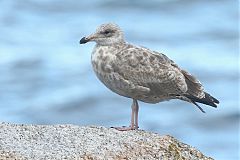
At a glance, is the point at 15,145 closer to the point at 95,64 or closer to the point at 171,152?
the point at 171,152

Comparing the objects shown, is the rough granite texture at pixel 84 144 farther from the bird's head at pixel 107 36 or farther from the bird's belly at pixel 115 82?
the bird's head at pixel 107 36

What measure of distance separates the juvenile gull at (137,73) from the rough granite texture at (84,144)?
1201 millimetres

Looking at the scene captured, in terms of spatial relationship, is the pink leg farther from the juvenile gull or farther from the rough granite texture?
the rough granite texture

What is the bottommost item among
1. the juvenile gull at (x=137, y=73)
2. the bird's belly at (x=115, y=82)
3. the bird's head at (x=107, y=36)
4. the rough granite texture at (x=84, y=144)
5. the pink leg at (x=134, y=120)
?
the rough granite texture at (x=84, y=144)

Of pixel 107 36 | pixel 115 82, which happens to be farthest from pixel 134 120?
pixel 107 36

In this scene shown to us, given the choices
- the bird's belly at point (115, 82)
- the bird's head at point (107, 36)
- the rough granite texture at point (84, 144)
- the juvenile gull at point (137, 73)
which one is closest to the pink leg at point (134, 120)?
the juvenile gull at point (137, 73)

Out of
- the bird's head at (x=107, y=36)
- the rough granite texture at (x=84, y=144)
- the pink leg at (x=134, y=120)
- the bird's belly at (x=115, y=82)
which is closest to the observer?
the rough granite texture at (x=84, y=144)

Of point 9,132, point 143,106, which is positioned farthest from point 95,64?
point 143,106

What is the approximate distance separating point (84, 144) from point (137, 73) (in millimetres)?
2050

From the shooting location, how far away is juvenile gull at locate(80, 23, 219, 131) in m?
7.57

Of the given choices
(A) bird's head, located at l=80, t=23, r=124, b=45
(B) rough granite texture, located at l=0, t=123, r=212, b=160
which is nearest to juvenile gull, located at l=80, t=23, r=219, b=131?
(A) bird's head, located at l=80, t=23, r=124, b=45

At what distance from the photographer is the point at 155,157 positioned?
588 cm

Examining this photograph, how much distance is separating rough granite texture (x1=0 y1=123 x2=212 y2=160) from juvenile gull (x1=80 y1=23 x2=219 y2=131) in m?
1.20

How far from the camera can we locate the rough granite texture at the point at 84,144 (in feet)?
18.2
